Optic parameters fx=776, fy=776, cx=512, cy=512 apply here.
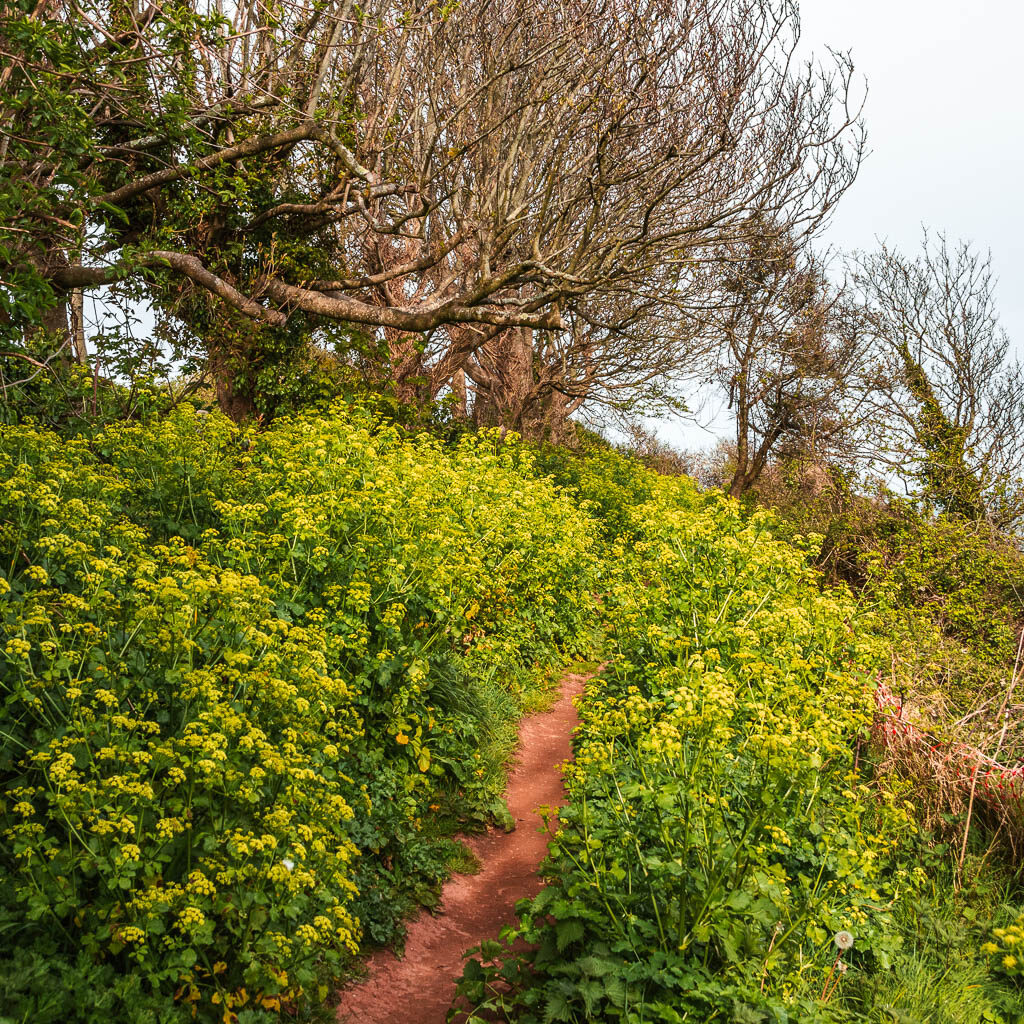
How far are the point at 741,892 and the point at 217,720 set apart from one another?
2.38 metres

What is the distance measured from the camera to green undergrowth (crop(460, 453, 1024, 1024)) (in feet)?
11.0

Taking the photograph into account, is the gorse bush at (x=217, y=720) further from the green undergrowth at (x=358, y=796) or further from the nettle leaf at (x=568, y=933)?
the nettle leaf at (x=568, y=933)

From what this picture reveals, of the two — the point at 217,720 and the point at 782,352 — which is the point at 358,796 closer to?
the point at 217,720

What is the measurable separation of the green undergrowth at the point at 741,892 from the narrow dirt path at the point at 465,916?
0.23m

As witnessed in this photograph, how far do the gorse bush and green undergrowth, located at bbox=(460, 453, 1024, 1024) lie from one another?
3.43 feet

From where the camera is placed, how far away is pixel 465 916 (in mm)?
4801

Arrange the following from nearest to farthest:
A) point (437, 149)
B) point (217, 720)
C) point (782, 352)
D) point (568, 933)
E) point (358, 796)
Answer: point (217, 720) < point (568, 933) < point (358, 796) < point (437, 149) < point (782, 352)

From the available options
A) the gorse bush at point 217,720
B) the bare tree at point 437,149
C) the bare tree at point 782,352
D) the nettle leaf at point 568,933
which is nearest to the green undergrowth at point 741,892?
the nettle leaf at point 568,933

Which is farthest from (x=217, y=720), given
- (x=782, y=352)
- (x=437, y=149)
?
(x=782, y=352)

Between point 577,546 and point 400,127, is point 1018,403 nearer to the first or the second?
point 577,546

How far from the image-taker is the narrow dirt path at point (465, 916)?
3.94 metres

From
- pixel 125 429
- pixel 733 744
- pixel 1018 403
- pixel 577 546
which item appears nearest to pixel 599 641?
pixel 577 546

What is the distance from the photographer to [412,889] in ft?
15.8

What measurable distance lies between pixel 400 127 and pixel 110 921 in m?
11.5
